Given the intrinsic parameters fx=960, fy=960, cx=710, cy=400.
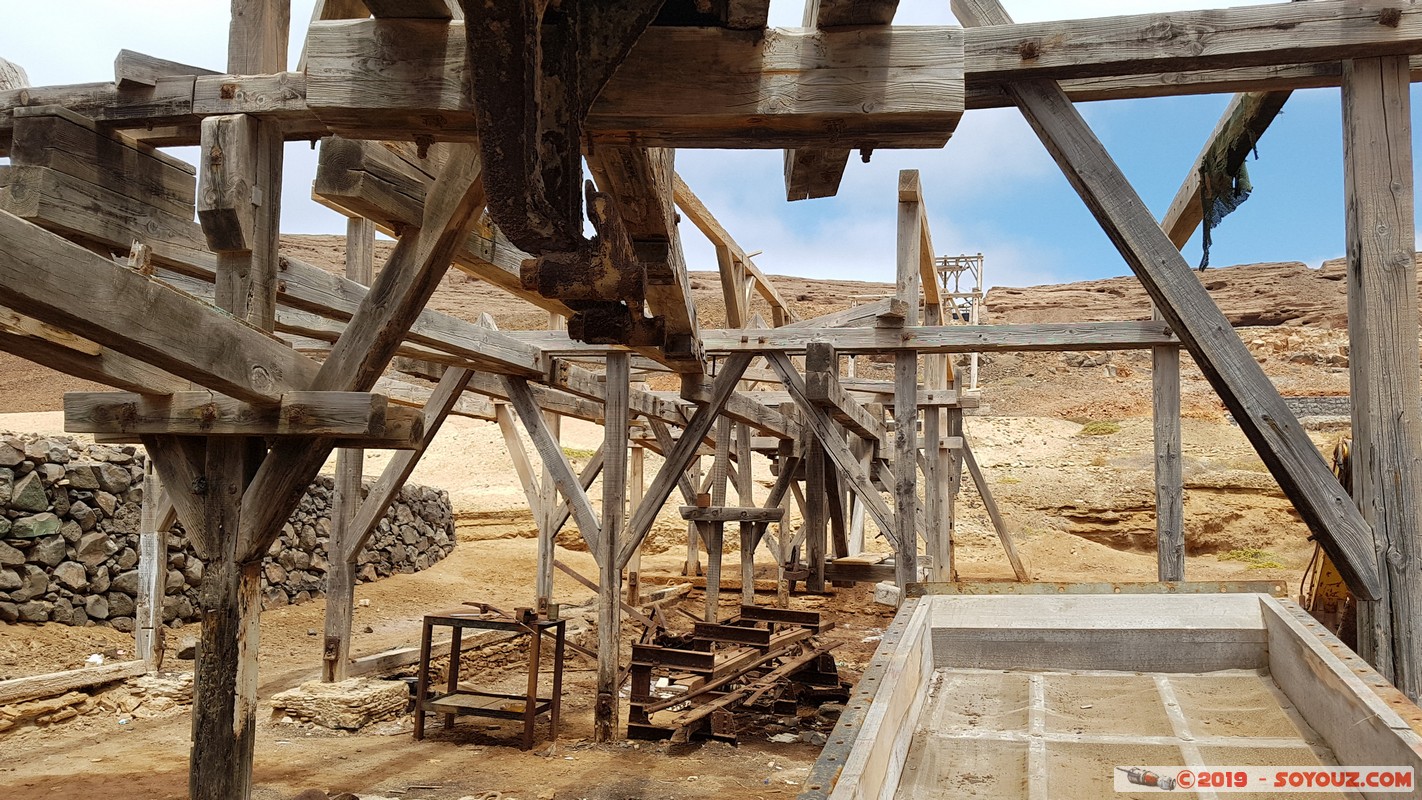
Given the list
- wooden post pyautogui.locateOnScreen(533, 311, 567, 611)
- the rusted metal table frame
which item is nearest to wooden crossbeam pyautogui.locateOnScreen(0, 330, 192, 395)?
the rusted metal table frame

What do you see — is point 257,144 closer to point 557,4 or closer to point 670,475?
point 557,4

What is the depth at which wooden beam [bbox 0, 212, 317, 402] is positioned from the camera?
214cm

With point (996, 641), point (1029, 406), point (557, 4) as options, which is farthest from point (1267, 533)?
point (557, 4)

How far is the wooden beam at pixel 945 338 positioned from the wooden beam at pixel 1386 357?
149 inches

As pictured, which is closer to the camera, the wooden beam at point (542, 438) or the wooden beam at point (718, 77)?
the wooden beam at point (718, 77)

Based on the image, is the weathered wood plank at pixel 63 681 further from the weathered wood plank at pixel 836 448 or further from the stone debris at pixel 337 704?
the weathered wood plank at pixel 836 448

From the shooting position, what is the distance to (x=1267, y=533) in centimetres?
1872

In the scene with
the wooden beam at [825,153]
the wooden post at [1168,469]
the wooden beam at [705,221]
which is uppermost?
the wooden beam at [705,221]

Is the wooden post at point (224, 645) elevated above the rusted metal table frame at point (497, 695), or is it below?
above

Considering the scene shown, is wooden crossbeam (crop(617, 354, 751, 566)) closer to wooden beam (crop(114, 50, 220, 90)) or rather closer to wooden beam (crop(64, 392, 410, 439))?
wooden beam (crop(64, 392, 410, 439))

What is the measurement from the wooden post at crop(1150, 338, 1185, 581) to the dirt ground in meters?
2.78

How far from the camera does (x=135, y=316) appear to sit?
97.3 inches

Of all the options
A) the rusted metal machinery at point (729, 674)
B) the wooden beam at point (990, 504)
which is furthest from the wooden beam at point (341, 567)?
the wooden beam at point (990, 504)

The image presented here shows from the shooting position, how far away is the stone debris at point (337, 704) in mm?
7281
